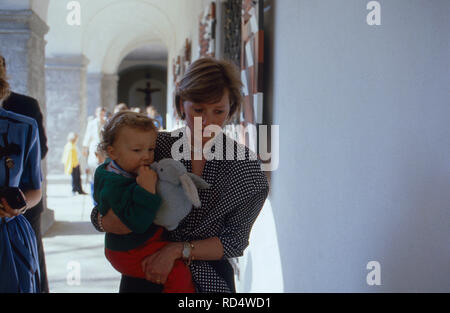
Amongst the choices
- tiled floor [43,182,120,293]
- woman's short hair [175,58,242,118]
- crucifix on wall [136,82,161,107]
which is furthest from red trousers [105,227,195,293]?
crucifix on wall [136,82,161,107]

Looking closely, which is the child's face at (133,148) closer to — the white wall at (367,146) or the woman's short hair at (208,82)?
the woman's short hair at (208,82)

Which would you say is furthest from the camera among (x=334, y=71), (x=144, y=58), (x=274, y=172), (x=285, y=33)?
(x=144, y=58)

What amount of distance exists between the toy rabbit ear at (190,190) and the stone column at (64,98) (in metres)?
10.3

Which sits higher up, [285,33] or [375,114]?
[285,33]

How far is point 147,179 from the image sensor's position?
1.40m

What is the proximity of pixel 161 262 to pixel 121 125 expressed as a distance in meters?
0.41

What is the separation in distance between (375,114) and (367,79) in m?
0.12

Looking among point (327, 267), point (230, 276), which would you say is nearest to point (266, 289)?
point (327, 267)

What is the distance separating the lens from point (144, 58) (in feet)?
96.8

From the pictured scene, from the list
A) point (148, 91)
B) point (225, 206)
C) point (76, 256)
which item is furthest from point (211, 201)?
point (148, 91)

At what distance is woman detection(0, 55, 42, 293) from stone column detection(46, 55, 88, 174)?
30.6 ft

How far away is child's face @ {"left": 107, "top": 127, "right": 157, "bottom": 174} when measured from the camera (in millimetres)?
1464

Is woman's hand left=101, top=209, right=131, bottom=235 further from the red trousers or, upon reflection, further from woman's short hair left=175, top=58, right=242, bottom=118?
woman's short hair left=175, top=58, right=242, bottom=118

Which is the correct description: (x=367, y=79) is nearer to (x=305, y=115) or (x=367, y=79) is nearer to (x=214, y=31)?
(x=305, y=115)
